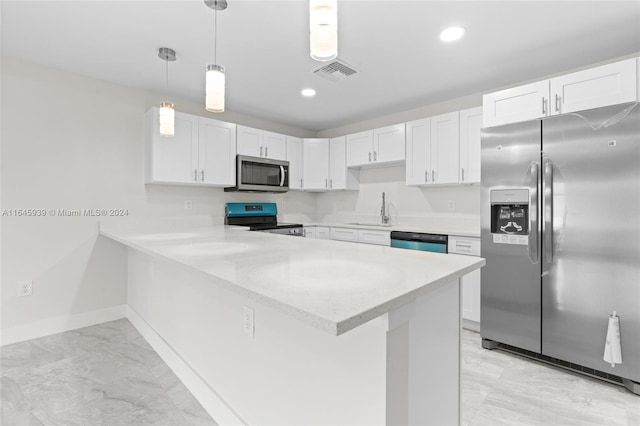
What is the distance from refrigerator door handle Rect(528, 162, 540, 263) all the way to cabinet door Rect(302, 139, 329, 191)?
2.74 meters

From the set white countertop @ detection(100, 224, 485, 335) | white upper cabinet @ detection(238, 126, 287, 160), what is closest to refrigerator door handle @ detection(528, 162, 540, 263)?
white countertop @ detection(100, 224, 485, 335)

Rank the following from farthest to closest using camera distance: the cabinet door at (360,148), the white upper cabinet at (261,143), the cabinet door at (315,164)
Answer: the cabinet door at (315,164), the cabinet door at (360,148), the white upper cabinet at (261,143)

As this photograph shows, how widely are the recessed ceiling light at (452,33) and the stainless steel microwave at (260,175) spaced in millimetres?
2515

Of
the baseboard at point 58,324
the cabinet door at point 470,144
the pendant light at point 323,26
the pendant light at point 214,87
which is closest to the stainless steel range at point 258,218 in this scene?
the baseboard at point 58,324

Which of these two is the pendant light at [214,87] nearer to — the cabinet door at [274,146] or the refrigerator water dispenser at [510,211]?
the refrigerator water dispenser at [510,211]

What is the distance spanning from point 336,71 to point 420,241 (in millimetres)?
1898

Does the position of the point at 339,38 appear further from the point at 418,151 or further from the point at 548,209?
the point at 548,209

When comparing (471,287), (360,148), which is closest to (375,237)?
(471,287)

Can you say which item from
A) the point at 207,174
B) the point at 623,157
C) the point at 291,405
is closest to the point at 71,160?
the point at 207,174

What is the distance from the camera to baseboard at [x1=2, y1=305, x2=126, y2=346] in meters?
2.73

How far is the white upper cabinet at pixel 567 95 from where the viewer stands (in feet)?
6.77

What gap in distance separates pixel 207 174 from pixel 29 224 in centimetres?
164

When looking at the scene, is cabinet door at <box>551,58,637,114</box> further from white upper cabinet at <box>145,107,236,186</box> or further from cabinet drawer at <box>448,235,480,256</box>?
white upper cabinet at <box>145,107,236,186</box>

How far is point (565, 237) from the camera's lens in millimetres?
2232
